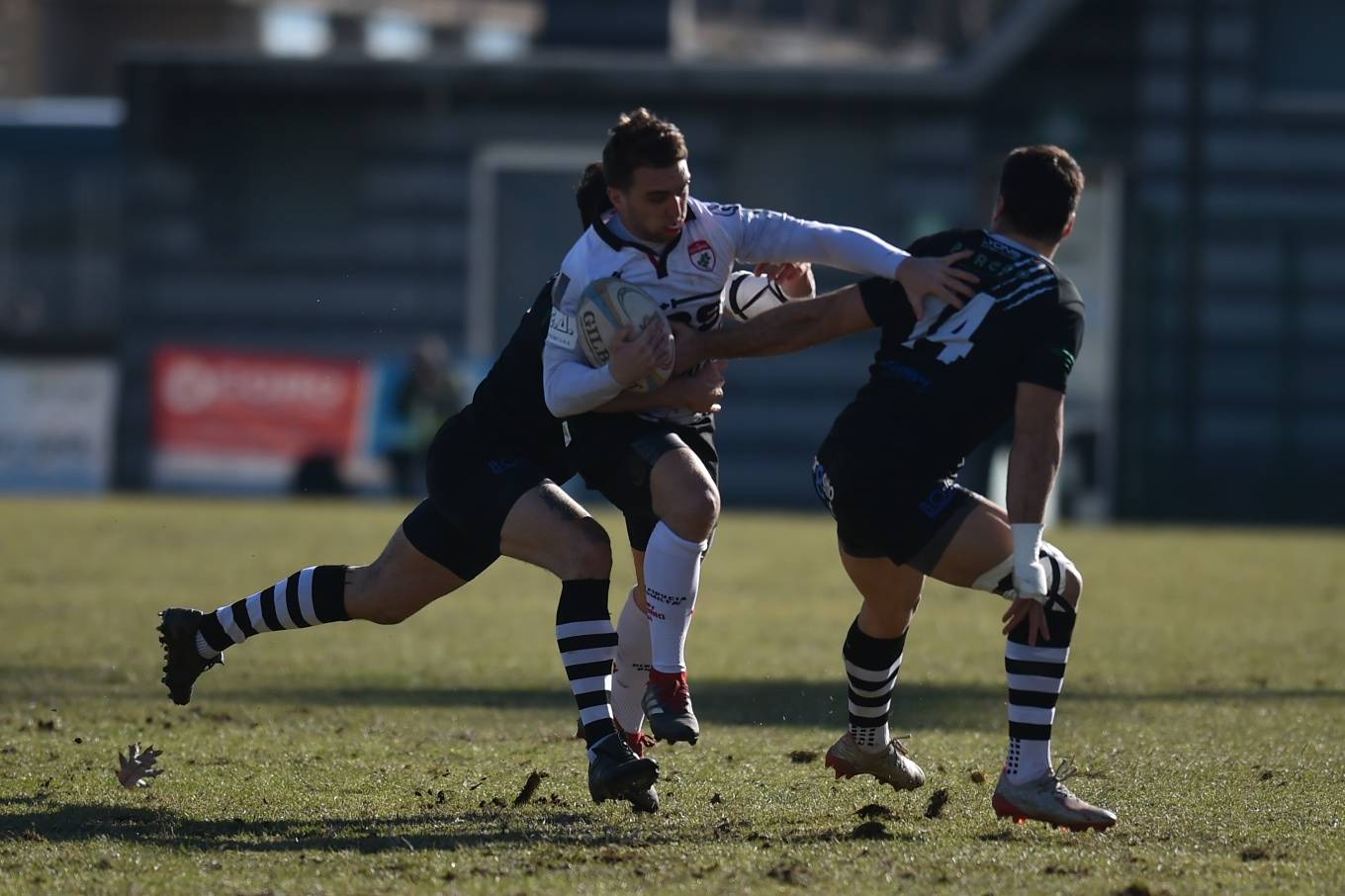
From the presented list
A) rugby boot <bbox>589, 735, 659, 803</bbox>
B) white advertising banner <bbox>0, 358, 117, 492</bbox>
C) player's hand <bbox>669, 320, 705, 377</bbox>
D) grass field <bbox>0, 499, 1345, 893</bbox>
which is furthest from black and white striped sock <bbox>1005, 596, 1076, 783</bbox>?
white advertising banner <bbox>0, 358, 117, 492</bbox>

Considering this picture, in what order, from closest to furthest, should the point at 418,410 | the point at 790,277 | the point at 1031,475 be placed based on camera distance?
the point at 1031,475 → the point at 790,277 → the point at 418,410

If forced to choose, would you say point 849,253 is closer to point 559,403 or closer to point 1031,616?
point 559,403

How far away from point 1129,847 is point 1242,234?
22457mm

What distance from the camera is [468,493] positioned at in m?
6.35

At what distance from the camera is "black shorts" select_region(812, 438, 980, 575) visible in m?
5.95

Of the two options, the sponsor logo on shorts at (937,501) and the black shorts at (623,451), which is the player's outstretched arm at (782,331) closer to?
the black shorts at (623,451)

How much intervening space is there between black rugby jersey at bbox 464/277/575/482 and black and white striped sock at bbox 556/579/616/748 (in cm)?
55

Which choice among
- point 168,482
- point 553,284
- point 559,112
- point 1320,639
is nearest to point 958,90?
point 559,112

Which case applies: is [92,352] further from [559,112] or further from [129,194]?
[559,112]

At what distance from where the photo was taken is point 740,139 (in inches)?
1107

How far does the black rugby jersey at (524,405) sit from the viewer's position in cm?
654

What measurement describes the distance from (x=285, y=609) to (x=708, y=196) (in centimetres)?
2099

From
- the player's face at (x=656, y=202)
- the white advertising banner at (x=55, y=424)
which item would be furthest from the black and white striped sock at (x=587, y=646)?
the white advertising banner at (x=55, y=424)

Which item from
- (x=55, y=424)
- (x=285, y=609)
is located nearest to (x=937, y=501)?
(x=285, y=609)
